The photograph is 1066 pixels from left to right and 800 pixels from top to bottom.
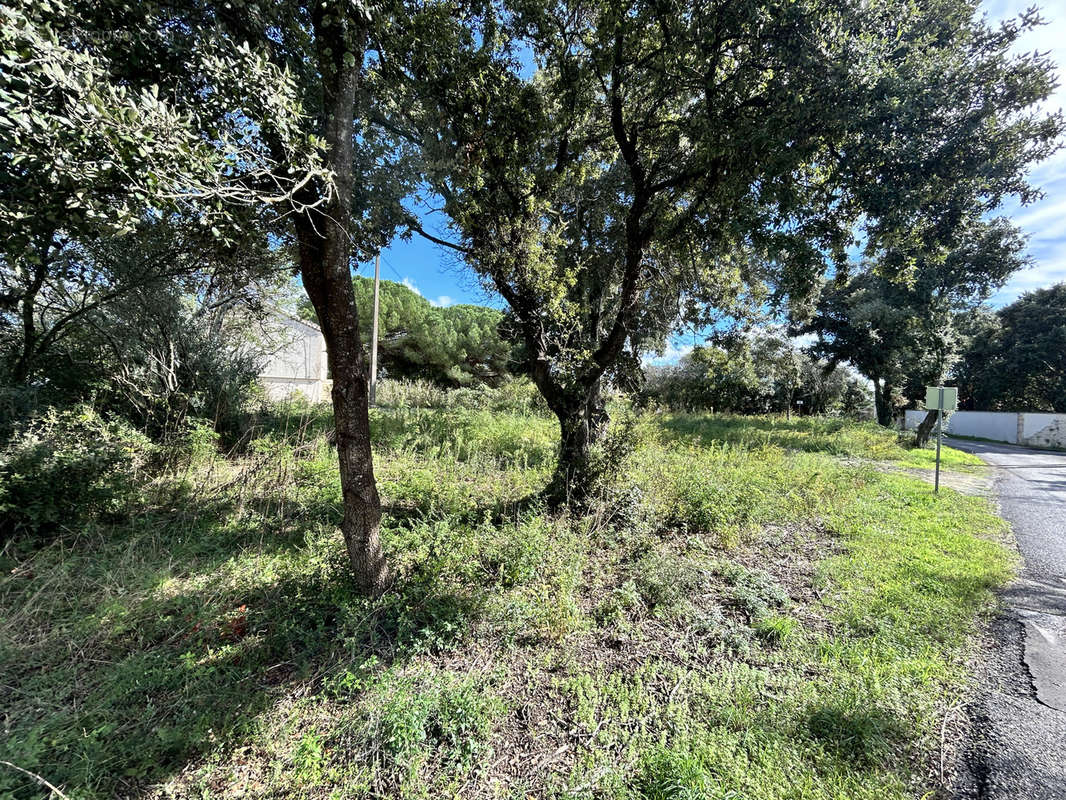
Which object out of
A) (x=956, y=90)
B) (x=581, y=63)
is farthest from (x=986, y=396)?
(x=581, y=63)

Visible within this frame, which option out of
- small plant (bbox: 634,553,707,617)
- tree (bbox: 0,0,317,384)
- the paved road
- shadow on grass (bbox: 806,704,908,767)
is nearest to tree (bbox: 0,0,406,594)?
tree (bbox: 0,0,317,384)

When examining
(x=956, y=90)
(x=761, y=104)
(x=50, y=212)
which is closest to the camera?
(x=50, y=212)

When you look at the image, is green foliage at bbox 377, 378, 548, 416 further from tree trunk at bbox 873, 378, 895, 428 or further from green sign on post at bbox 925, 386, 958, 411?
tree trunk at bbox 873, 378, 895, 428

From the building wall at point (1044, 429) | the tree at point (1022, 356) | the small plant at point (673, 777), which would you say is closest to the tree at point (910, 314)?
the small plant at point (673, 777)

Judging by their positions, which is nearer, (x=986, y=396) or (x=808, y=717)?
(x=808, y=717)

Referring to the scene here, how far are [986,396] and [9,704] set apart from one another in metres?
39.2

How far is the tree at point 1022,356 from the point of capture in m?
21.1

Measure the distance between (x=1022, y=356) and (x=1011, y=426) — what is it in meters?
5.37

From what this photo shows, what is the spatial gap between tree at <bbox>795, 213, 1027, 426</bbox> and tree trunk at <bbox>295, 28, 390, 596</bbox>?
5.20 meters

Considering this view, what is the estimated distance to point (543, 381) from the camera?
480cm

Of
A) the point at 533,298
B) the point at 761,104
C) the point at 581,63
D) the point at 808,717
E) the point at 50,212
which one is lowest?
the point at 808,717

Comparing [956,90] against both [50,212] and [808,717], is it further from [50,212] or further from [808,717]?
[50,212]

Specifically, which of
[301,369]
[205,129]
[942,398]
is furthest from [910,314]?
[301,369]

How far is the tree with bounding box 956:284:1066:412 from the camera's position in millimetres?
21141
